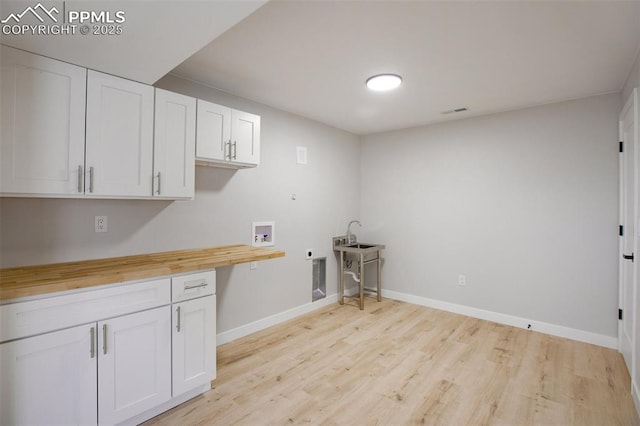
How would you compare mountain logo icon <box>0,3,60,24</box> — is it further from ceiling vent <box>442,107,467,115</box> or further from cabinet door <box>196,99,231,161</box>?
ceiling vent <box>442,107,467,115</box>

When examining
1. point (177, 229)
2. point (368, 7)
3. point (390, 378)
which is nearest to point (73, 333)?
point (177, 229)

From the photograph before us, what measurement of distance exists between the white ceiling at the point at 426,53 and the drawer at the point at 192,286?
5.39 feet

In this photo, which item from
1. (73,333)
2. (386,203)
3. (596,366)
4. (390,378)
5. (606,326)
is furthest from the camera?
(386,203)

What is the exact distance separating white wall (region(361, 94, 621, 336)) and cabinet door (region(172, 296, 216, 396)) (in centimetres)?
302

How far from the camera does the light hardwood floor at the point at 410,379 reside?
204cm

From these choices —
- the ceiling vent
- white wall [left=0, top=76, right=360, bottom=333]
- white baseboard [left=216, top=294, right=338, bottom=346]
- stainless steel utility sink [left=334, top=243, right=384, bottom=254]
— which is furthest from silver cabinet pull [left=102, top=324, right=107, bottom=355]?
the ceiling vent

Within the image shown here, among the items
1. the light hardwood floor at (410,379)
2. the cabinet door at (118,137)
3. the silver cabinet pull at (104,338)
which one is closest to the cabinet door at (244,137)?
the cabinet door at (118,137)

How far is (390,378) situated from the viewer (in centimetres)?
248

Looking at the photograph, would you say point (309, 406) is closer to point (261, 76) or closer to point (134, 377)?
point (134, 377)

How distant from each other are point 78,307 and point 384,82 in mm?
2727

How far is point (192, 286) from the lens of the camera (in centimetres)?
212

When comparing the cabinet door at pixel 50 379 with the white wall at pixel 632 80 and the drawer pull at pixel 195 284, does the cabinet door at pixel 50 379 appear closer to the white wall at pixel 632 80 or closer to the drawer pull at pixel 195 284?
the drawer pull at pixel 195 284

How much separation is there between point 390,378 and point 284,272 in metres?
1.70

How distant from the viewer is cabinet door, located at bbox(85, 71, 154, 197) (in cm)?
192
